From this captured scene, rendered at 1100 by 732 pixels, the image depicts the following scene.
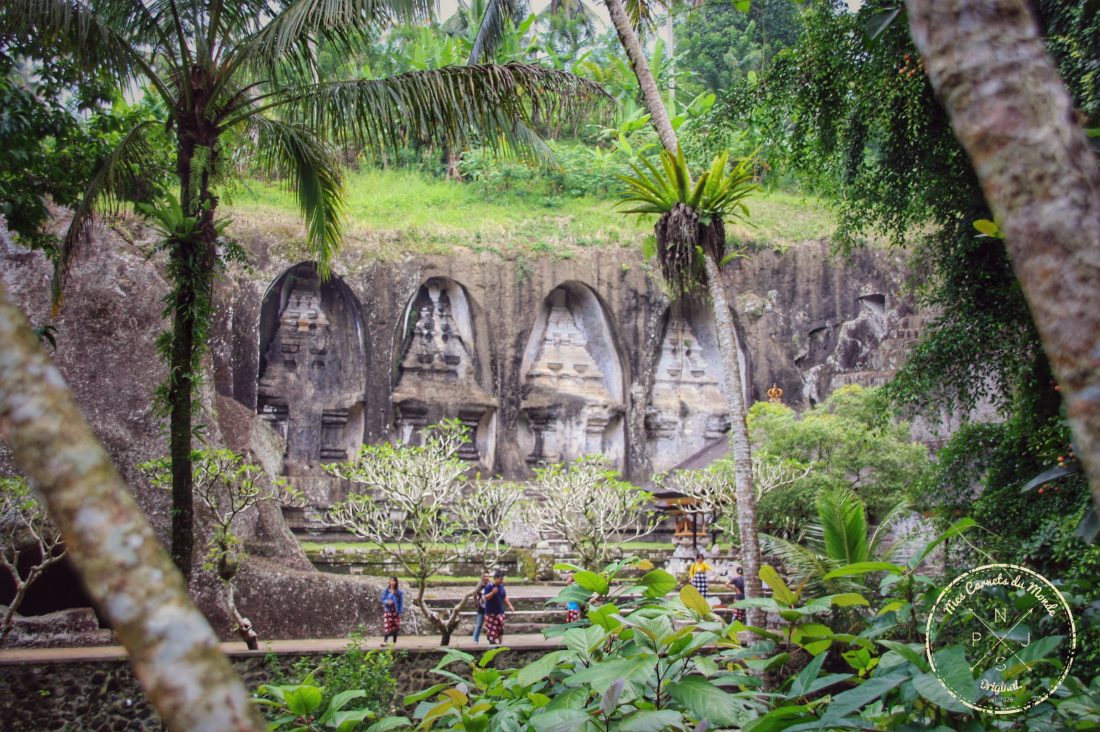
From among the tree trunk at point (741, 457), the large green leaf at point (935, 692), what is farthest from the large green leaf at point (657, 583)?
the tree trunk at point (741, 457)

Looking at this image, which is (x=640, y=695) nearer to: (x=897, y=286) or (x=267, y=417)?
(x=267, y=417)

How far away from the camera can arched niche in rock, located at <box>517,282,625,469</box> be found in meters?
22.7

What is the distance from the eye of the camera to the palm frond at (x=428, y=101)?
7.50 meters

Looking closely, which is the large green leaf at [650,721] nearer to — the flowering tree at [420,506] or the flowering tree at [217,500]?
the flowering tree at [217,500]

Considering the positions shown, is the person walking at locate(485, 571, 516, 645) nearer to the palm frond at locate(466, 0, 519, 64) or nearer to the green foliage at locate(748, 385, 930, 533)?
the palm frond at locate(466, 0, 519, 64)

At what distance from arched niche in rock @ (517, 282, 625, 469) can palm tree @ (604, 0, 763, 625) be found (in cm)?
1345

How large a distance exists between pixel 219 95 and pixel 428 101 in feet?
5.24

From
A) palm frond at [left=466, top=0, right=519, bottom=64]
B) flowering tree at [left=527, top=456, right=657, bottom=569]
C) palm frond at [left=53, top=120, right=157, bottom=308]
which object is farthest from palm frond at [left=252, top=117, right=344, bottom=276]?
flowering tree at [left=527, top=456, right=657, bottom=569]

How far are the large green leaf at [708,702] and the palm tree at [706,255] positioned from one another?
19.9 feet

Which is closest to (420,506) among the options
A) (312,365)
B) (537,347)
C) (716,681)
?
(312,365)

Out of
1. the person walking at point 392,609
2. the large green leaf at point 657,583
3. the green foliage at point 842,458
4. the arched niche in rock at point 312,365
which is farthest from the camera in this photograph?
the arched niche in rock at point 312,365

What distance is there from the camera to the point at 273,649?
32.6ft

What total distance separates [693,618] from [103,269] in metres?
11.7

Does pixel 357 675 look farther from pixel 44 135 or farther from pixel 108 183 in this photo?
pixel 44 135
